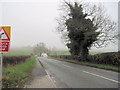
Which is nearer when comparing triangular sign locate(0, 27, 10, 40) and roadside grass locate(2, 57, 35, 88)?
triangular sign locate(0, 27, 10, 40)

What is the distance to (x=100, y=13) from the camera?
21.1 meters

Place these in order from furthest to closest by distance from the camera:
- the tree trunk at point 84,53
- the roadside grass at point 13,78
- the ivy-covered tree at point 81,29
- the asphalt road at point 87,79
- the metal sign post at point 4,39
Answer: the tree trunk at point 84,53
the ivy-covered tree at point 81,29
the asphalt road at point 87,79
the roadside grass at point 13,78
the metal sign post at point 4,39

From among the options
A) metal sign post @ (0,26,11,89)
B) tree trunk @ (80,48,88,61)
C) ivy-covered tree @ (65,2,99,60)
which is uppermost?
ivy-covered tree @ (65,2,99,60)

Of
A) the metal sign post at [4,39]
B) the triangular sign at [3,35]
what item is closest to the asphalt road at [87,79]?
the metal sign post at [4,39]

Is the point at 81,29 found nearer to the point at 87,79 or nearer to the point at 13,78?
the point at 87,79

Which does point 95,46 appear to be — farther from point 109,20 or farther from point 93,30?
point 109,20

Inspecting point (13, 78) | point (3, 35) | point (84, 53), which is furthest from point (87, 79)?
point (84, 53)

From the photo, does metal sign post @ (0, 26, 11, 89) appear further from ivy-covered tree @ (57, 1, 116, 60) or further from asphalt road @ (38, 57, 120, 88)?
ivy-covered tree @ (57, 1, 116, 60)

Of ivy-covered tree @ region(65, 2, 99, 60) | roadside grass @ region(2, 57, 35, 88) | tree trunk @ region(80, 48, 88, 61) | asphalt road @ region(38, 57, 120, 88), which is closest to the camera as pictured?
roadside grass @ region(2, 57, 35, 88)

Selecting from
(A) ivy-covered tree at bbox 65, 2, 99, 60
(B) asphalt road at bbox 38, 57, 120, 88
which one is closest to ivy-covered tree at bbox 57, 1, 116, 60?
(A) ivy-covered tree at bbox 65, 2, 99, 60

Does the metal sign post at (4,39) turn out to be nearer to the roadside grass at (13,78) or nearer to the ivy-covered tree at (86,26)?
the roadside grass at (13,78)

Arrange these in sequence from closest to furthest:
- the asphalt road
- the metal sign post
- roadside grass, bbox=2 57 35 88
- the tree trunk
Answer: the metal sign post
roadside grass, bbox=2 57 35 88
the asphalt road
the tree trunk

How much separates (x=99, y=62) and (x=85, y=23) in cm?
853

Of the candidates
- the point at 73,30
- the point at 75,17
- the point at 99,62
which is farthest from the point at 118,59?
the point at 75,17
